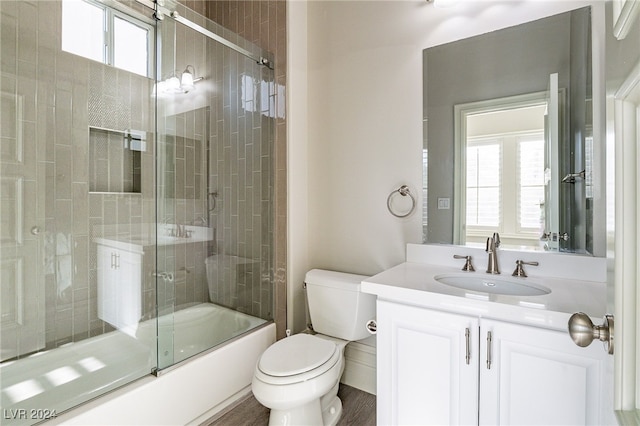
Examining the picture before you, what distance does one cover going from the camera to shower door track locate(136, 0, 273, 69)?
1.64 meters

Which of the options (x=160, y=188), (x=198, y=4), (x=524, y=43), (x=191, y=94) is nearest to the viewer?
(x=524, y=43)

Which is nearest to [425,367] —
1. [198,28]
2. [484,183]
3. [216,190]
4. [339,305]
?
[339,305]

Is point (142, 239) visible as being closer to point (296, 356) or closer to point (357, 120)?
point (296, 356)

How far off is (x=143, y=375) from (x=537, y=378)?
166cm

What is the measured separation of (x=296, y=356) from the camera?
1518 millimetres

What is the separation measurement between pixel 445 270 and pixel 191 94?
70.9 inches

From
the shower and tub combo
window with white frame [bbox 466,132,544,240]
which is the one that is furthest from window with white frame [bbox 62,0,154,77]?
window with white frame [bbox 466,132,544,240]

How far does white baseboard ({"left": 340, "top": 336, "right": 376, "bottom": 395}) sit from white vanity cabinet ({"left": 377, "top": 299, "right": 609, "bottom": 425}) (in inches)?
20.9

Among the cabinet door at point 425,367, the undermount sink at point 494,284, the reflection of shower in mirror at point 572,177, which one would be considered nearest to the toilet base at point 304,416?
the cabinet door at point 425,367

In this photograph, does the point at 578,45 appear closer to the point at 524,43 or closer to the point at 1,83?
the point at 524,43

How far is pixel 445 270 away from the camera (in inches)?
63.1

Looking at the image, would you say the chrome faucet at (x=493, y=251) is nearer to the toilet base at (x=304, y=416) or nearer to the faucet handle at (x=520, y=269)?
the faucet handle at (x=520, y=269)

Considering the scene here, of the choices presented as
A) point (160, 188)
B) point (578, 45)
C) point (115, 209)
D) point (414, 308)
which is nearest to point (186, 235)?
point (160, 188)

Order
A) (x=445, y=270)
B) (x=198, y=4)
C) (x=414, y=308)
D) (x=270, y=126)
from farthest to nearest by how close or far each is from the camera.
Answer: (x=198, y=4), (x=270, y=126), (x=445, y=270), (x=414, y=308)
